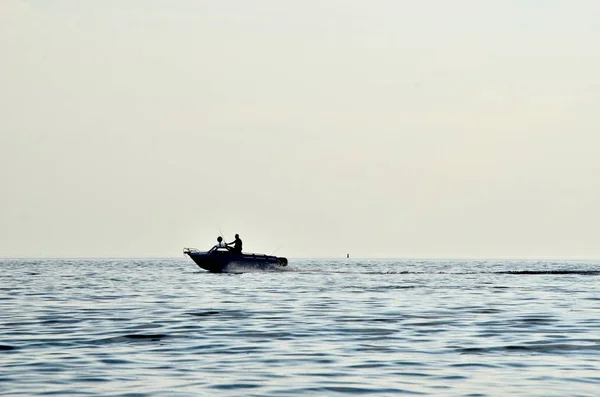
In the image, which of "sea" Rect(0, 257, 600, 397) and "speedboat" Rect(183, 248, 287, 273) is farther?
"speedboat" Rect(183, 248, 287, 273)

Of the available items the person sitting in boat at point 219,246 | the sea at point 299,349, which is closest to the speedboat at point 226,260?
the person sitting in boat at point 219,246

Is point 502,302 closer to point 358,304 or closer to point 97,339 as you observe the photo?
point 358,304

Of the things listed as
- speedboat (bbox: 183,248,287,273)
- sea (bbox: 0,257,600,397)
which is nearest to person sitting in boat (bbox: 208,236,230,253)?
speedboat (bbox: 183,248,287,273)

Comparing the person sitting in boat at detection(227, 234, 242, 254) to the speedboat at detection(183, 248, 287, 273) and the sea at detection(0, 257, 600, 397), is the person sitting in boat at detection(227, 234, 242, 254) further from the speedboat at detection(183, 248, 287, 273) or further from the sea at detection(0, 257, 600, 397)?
the sea at detection(0, 257, 600, 397)

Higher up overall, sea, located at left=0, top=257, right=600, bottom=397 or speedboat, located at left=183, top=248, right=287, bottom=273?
speedboat, located at left=183, top=248, right=287, bottom=273

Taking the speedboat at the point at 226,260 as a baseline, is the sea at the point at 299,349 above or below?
below

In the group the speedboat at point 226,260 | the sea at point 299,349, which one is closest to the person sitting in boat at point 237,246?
the speedboat at point 226,260

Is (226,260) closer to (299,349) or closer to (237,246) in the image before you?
(237,246)

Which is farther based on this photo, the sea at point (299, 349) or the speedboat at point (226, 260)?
the speedboat at point (226, 260)

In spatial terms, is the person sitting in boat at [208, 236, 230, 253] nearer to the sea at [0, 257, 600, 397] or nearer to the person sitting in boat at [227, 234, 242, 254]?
the person sitting in boat at [227, 234, 242, 254]

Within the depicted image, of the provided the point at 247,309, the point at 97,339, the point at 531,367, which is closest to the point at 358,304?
the point at 247,309

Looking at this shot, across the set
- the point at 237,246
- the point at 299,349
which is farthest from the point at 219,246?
the point at 299,349

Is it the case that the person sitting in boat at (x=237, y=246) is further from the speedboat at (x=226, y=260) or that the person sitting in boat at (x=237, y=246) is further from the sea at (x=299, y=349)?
the sea at (x=299, y=349)

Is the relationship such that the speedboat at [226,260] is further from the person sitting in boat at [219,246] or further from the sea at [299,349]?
the sea at [299,349]
